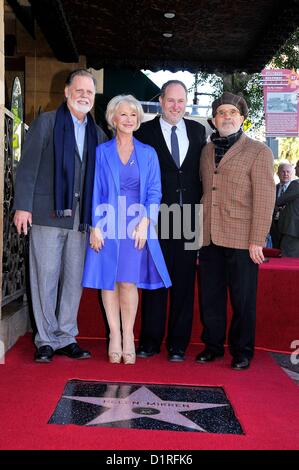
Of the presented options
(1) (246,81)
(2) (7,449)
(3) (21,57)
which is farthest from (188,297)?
(1) (246,81)

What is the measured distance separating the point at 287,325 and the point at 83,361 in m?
1.65

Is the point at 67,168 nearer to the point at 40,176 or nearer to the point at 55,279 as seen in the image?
the point at 40,176

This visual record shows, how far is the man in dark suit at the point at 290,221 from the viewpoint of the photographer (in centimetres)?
631

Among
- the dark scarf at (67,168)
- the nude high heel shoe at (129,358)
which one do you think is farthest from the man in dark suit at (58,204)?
the nude high heel shoe at (129,358)

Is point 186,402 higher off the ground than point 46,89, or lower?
lower

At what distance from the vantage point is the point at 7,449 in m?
2.04

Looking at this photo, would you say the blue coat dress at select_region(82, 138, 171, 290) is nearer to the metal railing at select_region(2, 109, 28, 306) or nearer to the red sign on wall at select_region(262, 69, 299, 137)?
the metal railing at select_region(2, 109, 28, 306)

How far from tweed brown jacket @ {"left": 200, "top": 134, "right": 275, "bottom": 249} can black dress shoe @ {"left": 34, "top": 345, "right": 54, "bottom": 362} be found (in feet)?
4.05

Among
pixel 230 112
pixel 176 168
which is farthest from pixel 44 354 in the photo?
pixel 230 112

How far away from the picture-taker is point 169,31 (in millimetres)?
7961

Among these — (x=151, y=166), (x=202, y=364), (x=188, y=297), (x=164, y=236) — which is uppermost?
(x=151, y=166)

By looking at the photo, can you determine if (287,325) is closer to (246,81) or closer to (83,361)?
(83,361)

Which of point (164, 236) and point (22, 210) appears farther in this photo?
point (164, 236)

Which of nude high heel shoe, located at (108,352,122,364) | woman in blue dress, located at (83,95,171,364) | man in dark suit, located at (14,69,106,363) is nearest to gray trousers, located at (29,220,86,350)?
man in dark suit, located at (14,69,106,363)
